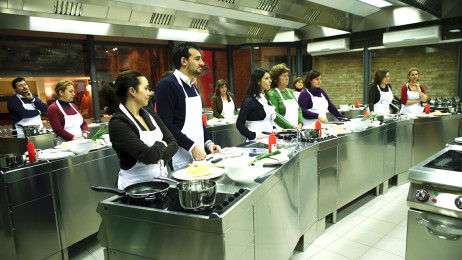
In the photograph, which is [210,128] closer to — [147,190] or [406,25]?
[147,190]

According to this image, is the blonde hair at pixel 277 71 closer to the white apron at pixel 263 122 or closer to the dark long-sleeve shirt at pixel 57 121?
the white apron at pixel 263 122

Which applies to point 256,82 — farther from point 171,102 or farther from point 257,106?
point 171,102

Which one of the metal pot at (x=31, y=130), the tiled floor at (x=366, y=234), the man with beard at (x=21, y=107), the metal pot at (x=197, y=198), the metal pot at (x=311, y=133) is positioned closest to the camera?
the metal pot at (x=197, y=198)

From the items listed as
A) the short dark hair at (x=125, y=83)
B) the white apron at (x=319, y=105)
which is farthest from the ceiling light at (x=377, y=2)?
the short dark hair at (x=125, y=83)

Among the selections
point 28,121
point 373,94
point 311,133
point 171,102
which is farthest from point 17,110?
point 373,94

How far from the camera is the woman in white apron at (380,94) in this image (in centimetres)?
507

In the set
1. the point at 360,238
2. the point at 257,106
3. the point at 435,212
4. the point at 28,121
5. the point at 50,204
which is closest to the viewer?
the point at 435,212

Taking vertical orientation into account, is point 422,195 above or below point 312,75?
below

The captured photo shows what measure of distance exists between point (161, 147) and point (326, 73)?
701 centimetres

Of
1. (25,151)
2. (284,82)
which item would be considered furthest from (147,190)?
(284,82)

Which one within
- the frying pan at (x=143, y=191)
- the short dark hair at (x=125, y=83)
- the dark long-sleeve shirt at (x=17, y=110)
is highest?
the short dark hair at (x=125, y=83)

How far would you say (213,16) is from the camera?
17.0 ft

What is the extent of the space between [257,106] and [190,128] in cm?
107

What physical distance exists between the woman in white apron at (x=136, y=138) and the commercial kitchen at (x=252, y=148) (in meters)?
0.31
